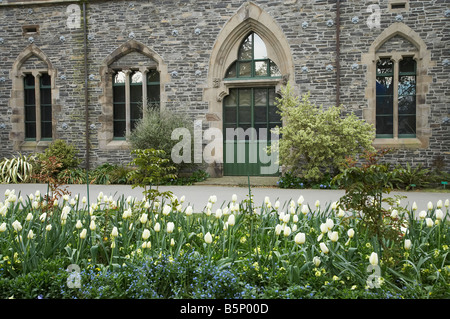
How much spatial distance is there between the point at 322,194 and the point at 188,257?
6.10 meters

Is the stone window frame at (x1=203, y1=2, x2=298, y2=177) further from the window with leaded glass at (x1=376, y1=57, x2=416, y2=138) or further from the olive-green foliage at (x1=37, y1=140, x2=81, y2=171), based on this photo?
the olive-green foliage at (x1=37, y1=140, x2=81, y2=171)

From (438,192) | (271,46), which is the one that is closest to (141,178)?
(438,192)

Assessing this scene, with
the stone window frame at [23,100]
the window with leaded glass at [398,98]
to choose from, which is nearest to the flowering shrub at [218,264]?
the window with leaded glass at [398,98]

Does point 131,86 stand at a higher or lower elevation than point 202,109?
higher

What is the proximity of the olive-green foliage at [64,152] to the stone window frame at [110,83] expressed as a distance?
2.94ft

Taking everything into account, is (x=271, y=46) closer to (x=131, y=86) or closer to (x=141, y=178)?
(x=131, y=86)

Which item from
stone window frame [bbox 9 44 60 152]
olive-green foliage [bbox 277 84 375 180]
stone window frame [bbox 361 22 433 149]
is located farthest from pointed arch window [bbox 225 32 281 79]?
stone window frame [bbox 9 44 60 152]

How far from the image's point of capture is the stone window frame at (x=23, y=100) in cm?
1318

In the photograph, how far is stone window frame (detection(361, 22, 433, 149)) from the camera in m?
11.0

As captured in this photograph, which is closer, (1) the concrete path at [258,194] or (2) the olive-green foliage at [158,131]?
(1) the concrete path at [258,194]

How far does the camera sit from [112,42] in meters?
12.7

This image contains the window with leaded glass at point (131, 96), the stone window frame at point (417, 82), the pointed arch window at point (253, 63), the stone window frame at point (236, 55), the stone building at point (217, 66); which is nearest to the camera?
the stone window frame at point (417, 82)

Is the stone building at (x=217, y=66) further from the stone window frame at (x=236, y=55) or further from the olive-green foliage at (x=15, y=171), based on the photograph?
the olive-green foliage at (x=15, y=171)
